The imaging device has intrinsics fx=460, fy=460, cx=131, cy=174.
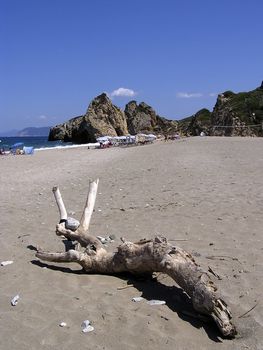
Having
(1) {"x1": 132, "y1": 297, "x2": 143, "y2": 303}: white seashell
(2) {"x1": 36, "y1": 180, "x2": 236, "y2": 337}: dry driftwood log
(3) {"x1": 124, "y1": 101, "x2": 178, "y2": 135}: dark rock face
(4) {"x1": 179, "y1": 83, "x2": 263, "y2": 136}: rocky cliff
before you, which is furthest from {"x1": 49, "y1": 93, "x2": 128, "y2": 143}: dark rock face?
(1) {"x1": 132, "y1": 297, "x2": 143, "y2": 303}: white seashell

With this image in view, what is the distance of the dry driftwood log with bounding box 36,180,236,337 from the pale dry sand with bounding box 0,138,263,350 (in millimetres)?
165

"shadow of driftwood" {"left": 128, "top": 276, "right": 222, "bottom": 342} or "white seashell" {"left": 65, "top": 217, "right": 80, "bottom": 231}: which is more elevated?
"white seashell" {"left": 65, "top": 217, "right": 80, "bottom": 231}

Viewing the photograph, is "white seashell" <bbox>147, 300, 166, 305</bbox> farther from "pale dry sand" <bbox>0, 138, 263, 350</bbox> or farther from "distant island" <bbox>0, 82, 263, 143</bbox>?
"distant island" <bbox>0, 82, 263, 143</bbox>

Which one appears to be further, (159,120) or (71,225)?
(159,120)

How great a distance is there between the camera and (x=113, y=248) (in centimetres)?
727

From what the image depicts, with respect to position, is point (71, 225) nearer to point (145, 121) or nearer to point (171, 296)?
point (171, 296)

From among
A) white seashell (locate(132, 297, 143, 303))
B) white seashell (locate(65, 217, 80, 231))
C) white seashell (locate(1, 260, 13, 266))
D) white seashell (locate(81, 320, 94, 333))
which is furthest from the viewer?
white seashell (locate(65, 217, 80, 231))

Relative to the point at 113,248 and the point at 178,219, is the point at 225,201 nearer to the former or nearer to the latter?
the point at 178,219

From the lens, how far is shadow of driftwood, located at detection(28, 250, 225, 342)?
15.1 feet

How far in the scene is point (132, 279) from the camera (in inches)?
235

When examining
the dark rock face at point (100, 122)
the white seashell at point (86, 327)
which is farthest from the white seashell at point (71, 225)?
the dark rock face at point (100, 122)

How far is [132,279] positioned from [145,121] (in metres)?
83.8

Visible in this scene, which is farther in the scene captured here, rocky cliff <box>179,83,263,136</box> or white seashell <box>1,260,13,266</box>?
rocky cliff <box>179,83,263,136</box>

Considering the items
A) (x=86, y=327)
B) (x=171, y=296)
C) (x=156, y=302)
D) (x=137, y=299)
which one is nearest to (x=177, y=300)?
(x=171, y=296)
